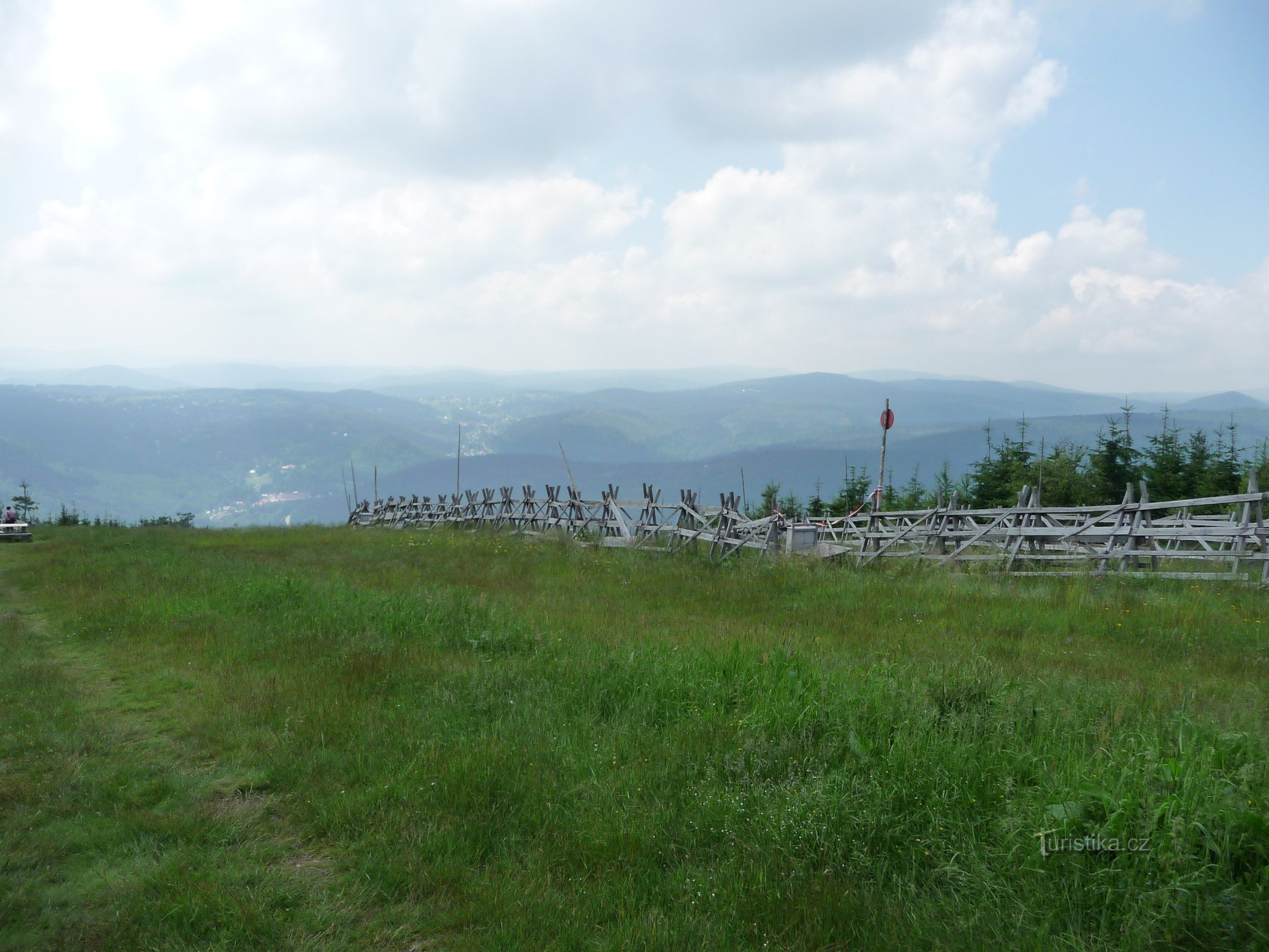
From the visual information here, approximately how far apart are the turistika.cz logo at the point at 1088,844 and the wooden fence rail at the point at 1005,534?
35.3ft

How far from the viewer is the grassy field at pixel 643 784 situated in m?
3.78

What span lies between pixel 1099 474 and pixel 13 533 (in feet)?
149

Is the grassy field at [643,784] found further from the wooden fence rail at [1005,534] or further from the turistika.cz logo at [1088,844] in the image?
the wooden fence rail at [1005,534]

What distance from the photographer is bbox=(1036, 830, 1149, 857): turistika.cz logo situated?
12.3 ft

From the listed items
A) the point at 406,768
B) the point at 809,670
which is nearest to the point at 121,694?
the point at 406,768

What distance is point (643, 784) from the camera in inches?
207

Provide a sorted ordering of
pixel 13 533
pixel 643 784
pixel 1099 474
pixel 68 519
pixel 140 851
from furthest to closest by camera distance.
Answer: pixel 68 519 < pixel 1099 474 < pixel 13 533 < pixel 643 784 < pixel 140 851

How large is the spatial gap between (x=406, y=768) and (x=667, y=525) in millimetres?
16297

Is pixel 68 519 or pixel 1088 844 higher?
pixel 1088 844

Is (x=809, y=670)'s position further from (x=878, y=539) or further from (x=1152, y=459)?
(x=1152, y=459)

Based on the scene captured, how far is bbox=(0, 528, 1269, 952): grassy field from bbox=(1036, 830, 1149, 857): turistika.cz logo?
2 cm

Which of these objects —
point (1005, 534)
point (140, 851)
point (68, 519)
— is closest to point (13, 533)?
point (68, 519)

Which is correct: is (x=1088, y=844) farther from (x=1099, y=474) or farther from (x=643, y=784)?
(x=1099, y=474)

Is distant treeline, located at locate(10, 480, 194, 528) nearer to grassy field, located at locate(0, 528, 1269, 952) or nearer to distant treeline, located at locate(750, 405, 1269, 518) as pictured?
distant treeline, located at locate(750, 405, 1269, 518)
